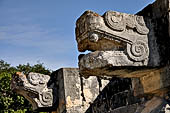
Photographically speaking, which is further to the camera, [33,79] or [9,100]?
[9,100]

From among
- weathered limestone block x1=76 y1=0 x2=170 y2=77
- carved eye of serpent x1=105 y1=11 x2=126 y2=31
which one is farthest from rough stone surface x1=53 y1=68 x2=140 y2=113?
carved eye of serpent x1=105 y1=11 x2=126 y2=31

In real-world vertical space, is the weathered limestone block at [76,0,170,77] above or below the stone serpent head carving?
above

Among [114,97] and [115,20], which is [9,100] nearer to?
[114,97]

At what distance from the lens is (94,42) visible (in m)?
4.48

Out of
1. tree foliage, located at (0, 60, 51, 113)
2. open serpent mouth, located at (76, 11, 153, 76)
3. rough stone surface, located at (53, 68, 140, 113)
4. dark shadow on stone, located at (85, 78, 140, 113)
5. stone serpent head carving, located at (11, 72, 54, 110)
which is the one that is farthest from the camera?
tree foliage, located at (0, 60, 51, 113)

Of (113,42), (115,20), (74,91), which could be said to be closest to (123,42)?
(113,42)

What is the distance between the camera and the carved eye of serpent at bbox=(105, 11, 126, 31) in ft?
14.5

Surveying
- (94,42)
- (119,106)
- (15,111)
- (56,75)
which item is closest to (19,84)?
(56,75)

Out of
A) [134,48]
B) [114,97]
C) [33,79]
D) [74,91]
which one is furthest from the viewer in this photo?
[33,79]

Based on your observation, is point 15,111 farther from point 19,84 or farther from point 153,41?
point 153,41

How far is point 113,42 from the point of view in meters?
4.47

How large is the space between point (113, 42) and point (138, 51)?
0.33 m

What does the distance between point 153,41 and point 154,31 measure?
0.14 meters

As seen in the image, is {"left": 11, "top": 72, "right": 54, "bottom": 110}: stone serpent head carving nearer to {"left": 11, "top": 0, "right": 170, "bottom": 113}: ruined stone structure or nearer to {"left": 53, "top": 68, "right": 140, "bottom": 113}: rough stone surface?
{"left": 53, "top": 68, "right": 140, "bottom": 113}: rough stone surface
